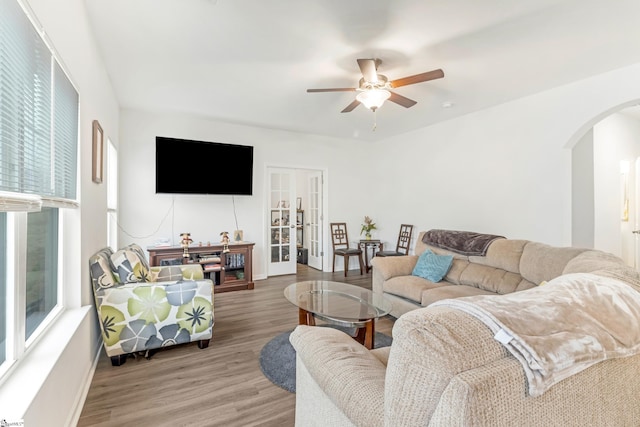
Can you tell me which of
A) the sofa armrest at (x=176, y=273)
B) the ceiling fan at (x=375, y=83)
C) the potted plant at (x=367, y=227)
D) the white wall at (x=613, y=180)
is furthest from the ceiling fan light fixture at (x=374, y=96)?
the white wall at (x=613, y=180)

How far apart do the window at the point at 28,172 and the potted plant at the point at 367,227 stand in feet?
16.4

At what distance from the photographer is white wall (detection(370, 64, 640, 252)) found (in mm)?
3238

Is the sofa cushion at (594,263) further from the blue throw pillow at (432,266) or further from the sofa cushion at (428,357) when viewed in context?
the blue throw pillow at (432,266)

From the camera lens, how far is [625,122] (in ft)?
15.6

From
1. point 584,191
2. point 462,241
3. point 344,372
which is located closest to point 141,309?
point 344,372

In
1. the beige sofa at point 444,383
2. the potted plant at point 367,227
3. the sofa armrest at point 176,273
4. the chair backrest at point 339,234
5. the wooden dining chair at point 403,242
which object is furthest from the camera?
the potted plant at point 367,227

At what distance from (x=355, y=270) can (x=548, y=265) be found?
12.6ft

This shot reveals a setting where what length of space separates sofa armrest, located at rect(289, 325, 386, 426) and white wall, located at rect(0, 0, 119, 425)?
1.05m

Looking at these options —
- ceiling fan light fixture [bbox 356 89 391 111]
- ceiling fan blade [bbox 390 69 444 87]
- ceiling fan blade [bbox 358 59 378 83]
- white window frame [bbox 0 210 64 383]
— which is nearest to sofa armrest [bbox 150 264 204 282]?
white window frame [bbox 0 210 64 383]

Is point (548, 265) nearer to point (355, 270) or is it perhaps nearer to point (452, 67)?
point (452, 67)

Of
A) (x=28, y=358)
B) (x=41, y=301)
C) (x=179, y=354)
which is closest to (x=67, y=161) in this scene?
(x=41, y=301)

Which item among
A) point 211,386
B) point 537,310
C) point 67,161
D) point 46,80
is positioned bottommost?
point 211,386

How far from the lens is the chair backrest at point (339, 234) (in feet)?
19.6

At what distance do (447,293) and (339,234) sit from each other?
128 inches
